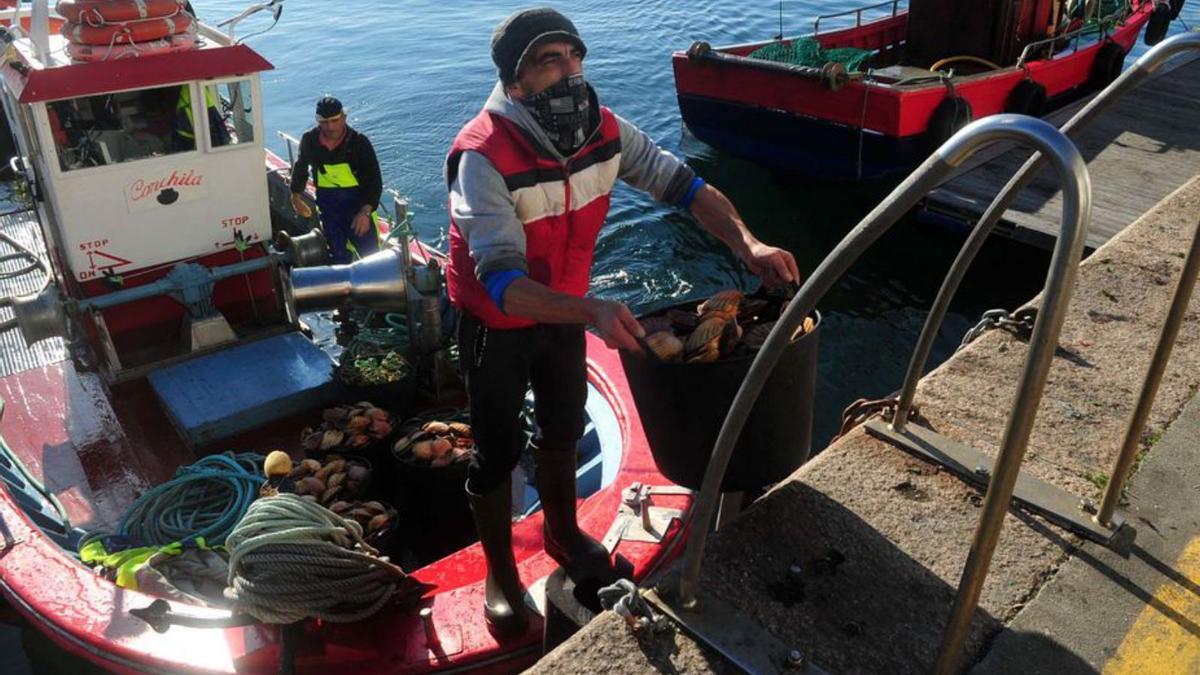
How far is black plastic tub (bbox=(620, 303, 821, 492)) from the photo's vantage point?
8.34ft

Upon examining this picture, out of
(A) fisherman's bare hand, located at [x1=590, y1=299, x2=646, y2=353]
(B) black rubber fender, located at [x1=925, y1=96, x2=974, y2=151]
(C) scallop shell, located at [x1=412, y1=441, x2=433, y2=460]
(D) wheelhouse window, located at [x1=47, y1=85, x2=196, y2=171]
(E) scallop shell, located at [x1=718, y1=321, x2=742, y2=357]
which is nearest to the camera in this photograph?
(A) fisherman's bare hand, located at [x1=590, y1=299, x2=646, y2=353]

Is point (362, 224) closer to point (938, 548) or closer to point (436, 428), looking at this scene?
point (436, 428)

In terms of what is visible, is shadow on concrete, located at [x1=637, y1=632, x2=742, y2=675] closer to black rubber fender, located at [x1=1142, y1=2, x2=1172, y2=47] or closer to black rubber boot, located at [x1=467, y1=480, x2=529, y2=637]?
black rubber boot, located at [x1=467, y1=480, x2=529, y2=637]

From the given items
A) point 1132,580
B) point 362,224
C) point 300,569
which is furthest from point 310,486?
point 1132,580

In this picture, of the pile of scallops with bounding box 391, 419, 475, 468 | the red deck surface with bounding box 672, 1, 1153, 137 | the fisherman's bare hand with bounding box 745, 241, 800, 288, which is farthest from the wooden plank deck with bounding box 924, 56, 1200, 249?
the fisherman's bare hand with bounding box 745, 241, 800, 288

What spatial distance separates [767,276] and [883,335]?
7037 mm

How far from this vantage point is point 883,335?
9.46 metres

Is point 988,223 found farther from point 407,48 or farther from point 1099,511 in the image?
point 407,48

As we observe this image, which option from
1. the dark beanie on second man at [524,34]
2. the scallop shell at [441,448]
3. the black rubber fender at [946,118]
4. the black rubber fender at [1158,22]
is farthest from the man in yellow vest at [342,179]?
the black rubber fender at [1158,22]

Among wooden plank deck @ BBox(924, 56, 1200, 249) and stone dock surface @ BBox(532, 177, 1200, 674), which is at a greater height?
stone dock surface @ BBox(532, 177, 1200, 674)

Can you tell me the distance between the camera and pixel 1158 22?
1738cm

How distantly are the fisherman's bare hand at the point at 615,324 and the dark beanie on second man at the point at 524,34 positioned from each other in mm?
789

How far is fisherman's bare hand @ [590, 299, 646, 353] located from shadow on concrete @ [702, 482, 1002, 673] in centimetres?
67

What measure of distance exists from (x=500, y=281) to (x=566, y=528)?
1.33 m
